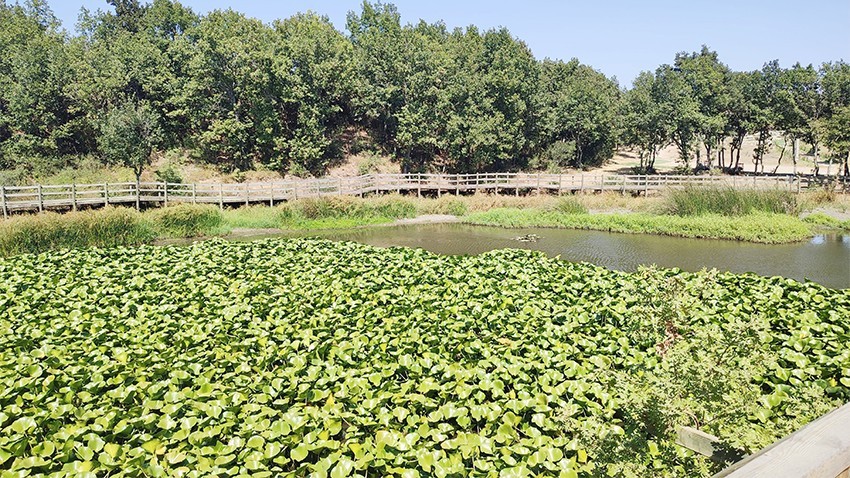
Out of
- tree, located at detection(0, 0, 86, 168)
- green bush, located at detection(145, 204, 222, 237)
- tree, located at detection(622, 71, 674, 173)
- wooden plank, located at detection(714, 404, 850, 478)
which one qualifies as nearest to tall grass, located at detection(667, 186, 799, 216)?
green bush, located at detection(145, 204, 222, 237)

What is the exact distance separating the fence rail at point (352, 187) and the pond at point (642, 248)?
6099 millimetres

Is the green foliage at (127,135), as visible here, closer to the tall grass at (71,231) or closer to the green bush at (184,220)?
the green bush at (184,220)

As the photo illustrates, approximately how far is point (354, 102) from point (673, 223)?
2752 centimetres

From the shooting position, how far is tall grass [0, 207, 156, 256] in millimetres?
15625

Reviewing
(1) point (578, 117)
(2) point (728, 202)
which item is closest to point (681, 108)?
(1) point (578, 117)

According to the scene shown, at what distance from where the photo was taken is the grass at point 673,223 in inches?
746

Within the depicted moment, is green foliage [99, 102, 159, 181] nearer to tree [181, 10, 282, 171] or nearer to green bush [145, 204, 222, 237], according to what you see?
tree [181, 10, 282, 171]

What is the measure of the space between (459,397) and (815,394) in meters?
2.86

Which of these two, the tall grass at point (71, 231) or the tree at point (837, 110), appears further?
the tree at point (837, 110)

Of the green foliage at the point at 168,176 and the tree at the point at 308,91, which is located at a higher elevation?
the tree at the point at 308,91

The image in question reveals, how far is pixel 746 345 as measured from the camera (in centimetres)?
461

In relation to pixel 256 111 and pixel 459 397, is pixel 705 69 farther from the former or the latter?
pixel 459 397

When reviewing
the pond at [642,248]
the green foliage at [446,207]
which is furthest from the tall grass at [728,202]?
the green foliage at [446,207]

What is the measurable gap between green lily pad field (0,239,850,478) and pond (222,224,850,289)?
230 inches
